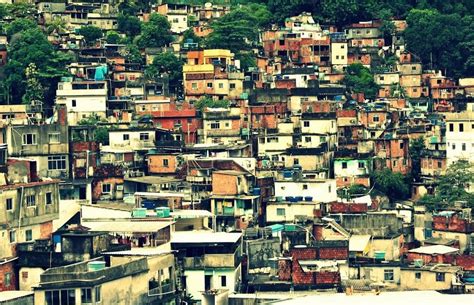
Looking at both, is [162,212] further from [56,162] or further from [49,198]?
[56,162]

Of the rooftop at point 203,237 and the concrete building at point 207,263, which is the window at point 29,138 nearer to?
the rooftop at point 203,237

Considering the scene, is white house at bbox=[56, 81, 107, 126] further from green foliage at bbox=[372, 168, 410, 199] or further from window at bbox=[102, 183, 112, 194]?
window at bbox=[102, 183, 112, 194]

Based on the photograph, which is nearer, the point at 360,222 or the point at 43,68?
the point at 360,222

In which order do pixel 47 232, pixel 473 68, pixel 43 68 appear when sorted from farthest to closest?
pixel 473 68 < pixel 43 68 < pixel 47 232

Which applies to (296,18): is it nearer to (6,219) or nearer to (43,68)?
(43,68)

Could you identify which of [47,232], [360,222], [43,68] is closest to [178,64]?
[43,68]

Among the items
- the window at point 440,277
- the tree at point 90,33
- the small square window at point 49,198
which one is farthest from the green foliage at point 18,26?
the window at point 440,277

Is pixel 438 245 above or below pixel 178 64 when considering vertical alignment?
below

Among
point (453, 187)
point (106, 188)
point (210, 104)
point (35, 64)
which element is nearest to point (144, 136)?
point (106, 188)
